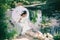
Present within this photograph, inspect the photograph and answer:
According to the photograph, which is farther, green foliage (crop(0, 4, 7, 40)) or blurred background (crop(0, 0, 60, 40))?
blurred background (crop(0, 0, 60, 40))

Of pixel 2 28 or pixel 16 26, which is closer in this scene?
pixel 2 28

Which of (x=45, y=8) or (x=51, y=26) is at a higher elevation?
(x=45, y=8)

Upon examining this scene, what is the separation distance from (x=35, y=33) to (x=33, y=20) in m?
0.31

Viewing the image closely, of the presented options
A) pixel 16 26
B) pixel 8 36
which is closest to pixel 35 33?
pixel 16 26

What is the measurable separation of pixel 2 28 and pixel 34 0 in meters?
1.16

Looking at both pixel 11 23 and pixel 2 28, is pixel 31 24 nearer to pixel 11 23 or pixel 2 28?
pixel 11 23

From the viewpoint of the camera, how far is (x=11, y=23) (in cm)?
454

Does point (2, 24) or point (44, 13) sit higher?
point (2, 24)

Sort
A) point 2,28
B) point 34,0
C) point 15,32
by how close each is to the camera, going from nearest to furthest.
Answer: point 2,28 < point 15,32 < point 34,0

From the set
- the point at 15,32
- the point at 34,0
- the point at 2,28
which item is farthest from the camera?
the point at 34,0

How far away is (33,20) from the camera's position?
16.1 ft

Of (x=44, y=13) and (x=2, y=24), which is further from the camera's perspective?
(x=44, y=13)

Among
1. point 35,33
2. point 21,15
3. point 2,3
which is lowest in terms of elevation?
point 35,33

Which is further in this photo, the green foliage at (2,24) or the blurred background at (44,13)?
the blurred background at (44,13)
